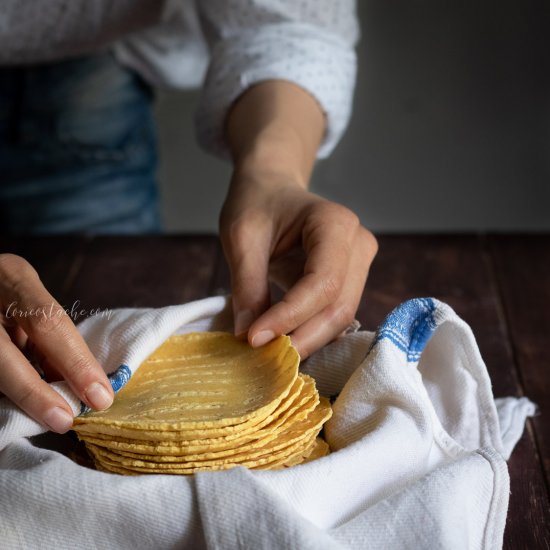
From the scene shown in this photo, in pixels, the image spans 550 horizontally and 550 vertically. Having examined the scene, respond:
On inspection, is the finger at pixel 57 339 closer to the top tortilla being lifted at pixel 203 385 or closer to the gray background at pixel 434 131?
the top tortilla being lifted at pixel 203 385

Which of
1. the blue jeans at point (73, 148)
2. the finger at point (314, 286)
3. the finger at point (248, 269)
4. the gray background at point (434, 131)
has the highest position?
the finger at point (314, 286)

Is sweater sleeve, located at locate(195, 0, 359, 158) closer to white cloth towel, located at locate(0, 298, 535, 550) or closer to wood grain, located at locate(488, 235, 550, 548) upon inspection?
wood grain, located at locate(488, 235, 550, 548)

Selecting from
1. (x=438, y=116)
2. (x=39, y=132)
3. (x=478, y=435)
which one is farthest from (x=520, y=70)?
(x=478, y=435)

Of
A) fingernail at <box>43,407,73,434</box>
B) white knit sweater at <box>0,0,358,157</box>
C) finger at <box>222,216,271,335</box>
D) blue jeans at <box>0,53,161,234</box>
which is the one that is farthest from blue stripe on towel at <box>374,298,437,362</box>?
blue jeans at <box>0,53,161,234</box>

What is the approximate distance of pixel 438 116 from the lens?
1820 mm

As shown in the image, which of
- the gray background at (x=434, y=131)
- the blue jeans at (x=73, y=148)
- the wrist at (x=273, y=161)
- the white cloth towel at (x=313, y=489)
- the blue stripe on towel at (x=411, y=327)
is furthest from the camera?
the gray background at (x=434, y=131)

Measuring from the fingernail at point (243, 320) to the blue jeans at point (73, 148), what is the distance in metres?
0.64

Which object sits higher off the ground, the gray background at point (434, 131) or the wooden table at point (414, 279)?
the wooden table at point (414, 279)

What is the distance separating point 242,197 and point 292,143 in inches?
4.3

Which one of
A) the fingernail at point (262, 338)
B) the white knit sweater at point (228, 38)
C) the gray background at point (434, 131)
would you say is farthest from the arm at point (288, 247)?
the gray background at point (434, 131)

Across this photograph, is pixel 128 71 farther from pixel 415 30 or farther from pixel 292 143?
pixel 415 30

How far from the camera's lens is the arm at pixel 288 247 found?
1.97 feet

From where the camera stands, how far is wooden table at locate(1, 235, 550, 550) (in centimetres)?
76

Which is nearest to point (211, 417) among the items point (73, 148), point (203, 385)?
point (203, 385)
